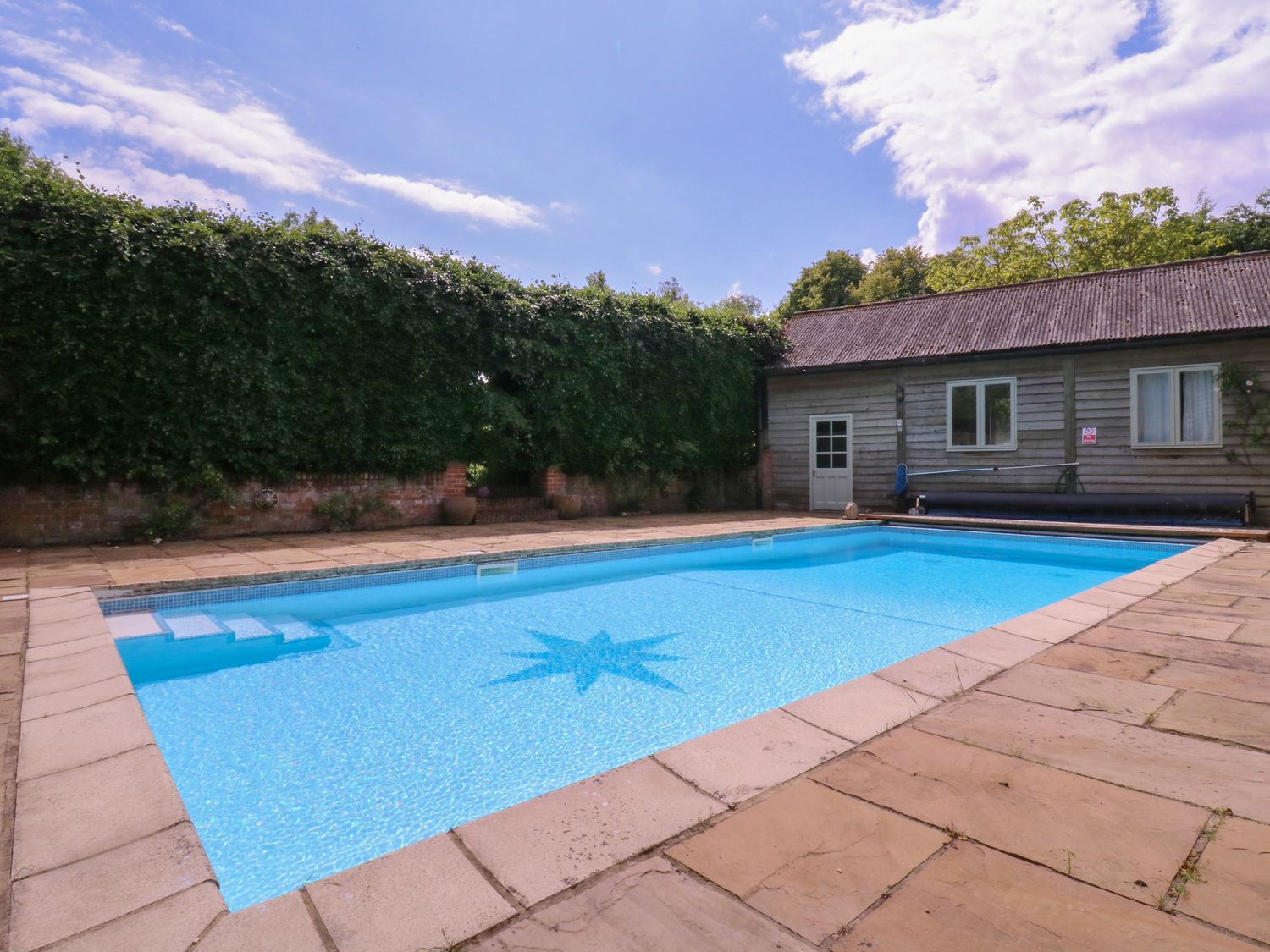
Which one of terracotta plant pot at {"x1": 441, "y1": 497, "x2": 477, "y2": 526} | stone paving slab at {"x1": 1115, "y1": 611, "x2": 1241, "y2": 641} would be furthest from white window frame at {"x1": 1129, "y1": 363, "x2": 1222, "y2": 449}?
terracotta plant pot at {"x1": 441, "y1": 497, "x2": 477, "y2": 526}

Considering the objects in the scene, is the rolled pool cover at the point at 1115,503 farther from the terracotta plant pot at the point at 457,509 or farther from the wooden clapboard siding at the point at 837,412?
the terracotta plant pot at the point at 457,509

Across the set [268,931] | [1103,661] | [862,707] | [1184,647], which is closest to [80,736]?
[268,931]

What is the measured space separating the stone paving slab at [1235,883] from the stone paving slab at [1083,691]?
2.51 ft

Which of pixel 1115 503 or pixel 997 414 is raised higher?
pixel 997 414

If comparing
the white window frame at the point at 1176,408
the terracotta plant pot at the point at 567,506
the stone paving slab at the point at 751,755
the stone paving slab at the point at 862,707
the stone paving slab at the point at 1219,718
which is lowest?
the stone paving slab at the point at 1219,718

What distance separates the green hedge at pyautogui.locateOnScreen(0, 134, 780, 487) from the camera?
666 centimetres

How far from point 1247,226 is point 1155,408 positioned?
74.9ft

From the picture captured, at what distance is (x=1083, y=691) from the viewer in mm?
2518

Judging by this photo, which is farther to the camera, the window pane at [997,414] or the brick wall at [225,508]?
the window pane at [997,414]

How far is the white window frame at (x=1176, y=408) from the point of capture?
377 inches

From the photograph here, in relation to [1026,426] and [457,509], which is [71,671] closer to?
[457,509]

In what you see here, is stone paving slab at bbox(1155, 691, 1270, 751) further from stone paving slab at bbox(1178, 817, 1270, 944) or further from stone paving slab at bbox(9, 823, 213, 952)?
stone paving slab at bbox(9, 823, 213, 952)

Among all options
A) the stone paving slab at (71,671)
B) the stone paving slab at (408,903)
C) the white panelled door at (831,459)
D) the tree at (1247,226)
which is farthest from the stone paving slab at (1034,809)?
the tree at (1247,226)

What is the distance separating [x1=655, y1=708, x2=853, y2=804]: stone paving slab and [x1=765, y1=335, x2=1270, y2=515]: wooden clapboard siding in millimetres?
10920
